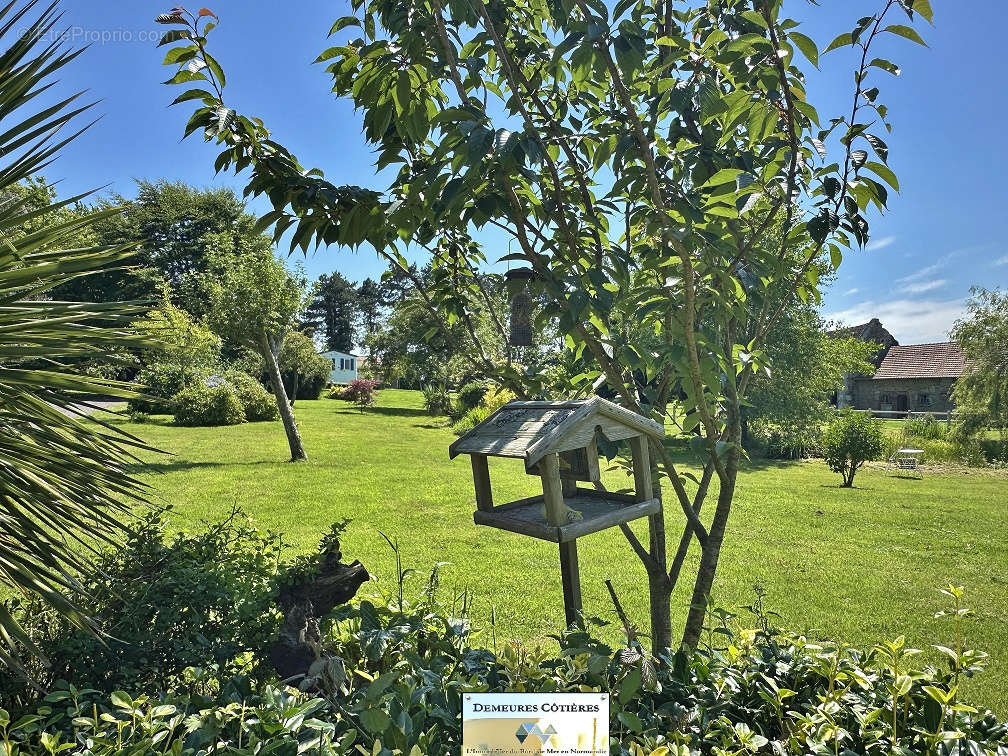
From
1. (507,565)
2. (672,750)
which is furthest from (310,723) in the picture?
(507,565)

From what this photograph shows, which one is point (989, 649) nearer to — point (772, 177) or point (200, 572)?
point (772, 177)

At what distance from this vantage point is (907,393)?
3117cm

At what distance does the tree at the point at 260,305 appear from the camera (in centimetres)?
Result: 1082

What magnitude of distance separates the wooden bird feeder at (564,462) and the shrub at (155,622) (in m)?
1.09

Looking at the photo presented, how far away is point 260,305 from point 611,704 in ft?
35.4

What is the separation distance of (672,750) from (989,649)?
4208 mm

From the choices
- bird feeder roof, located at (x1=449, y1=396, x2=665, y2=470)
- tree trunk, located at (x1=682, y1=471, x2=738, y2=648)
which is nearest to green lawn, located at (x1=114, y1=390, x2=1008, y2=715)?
tree trunk, located at (x1=682, y1=471, x2=738, y2=648)

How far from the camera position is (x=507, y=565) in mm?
5574

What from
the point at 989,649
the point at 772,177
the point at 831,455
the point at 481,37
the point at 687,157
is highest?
the point at 481,37

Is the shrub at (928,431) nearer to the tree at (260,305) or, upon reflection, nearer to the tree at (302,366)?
the tree at (260,305)

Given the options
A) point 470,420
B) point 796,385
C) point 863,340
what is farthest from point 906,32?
point 863,340

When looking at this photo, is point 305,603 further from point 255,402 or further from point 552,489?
point 255,402

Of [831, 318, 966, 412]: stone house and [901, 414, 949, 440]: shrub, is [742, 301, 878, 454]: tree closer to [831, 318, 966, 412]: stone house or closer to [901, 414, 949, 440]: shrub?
[901, 414, 949, 440]: shrub

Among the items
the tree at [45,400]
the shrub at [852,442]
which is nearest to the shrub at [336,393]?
the shrub at [852,442]
